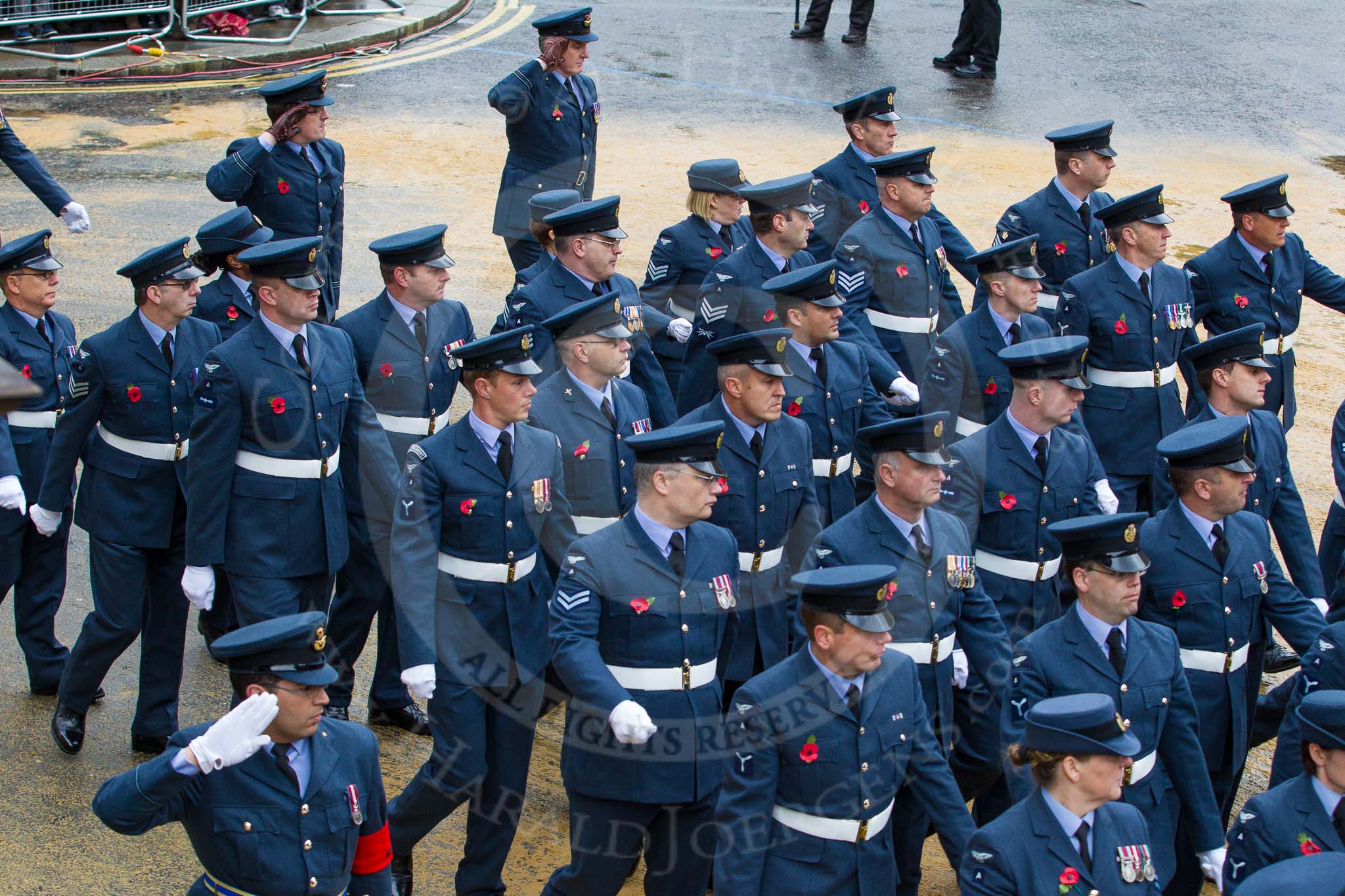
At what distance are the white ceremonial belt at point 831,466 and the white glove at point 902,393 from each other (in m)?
0.51

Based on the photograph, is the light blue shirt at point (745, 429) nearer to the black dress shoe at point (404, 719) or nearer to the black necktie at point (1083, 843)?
the black dress shoe at point (404, 719)

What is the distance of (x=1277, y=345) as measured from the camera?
7.84 meters

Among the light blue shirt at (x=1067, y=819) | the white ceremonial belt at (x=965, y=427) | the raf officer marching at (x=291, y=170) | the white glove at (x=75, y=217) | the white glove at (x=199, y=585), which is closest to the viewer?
the light blue shirt at (x=1067, y=819)

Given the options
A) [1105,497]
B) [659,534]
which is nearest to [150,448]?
[659,534]

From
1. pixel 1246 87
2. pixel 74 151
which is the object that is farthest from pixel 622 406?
pixel 1246 87

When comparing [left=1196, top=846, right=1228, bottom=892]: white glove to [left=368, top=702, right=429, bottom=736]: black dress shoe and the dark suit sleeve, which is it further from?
the dark suit sleeve

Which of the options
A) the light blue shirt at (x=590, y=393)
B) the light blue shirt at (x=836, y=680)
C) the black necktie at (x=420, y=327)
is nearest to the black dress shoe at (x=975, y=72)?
the black necktie at (x=420, y=327)

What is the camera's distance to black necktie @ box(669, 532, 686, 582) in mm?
4957

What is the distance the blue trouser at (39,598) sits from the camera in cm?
639

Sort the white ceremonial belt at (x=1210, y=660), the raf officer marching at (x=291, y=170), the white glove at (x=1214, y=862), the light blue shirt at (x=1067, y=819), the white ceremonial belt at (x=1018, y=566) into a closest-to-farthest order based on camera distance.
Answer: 1. the light blue shirt at (x=1067, y=819)
2. the white glove at (x=1214, y=862)
3. the white ceremonial belt at (x=1210, y=660)
4. the white ceremonial belt at (x=1018, y=566)
5. the raf officer marching at (x=291, y=170)

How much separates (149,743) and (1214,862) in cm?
386

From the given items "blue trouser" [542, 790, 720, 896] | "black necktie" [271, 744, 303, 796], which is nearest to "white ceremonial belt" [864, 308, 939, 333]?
"blue trouser" [542, 790, 720, 896]

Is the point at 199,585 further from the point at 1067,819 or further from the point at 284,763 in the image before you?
the point at 1067,819

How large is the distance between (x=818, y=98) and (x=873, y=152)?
21.2 feet
